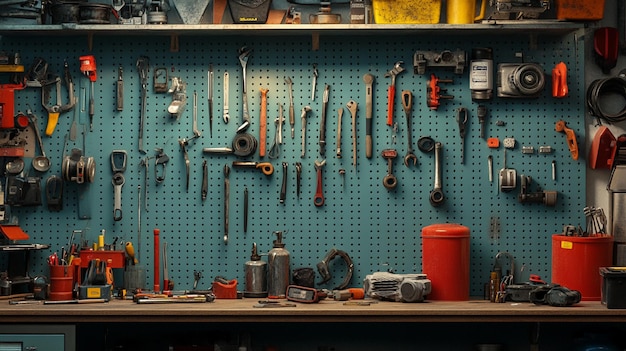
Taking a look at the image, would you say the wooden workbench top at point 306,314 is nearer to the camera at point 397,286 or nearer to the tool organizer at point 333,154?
the camera at point 397,286

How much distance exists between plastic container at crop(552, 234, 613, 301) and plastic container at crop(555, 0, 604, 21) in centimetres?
108

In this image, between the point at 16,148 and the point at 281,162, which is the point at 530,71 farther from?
the point at 16,148

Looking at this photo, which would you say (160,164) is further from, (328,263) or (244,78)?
Answer: (328,263)

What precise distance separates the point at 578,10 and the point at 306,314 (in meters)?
2.00

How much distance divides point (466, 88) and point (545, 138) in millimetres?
477

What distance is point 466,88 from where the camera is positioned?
497cm

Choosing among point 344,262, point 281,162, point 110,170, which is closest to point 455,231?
point 344,262

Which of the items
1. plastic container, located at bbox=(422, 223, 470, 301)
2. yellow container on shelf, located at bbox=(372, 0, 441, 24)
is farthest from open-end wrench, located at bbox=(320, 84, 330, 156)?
plastic container, located at bbox=(422, 223, 470, 301)

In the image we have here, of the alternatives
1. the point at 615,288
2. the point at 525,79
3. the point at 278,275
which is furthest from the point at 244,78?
the point at 615,288

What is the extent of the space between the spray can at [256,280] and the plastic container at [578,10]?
6.30 ft

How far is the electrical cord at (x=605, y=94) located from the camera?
16.0 feet

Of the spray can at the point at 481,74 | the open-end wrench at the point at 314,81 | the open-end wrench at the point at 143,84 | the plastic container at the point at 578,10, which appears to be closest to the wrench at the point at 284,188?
the open-end wrench at the point at 314,81

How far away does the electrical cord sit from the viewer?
489cm

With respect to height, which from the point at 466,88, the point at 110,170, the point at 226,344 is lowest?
the point at 226,344
